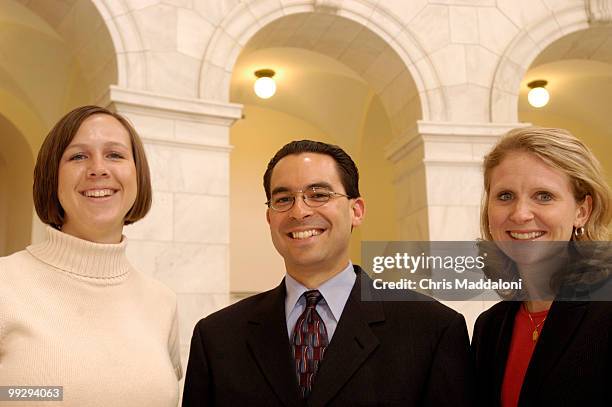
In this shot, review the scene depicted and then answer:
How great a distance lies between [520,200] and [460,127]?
529 centimetres

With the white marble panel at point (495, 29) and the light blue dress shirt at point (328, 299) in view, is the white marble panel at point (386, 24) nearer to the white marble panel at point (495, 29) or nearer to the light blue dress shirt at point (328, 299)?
the white marble panel at point (495, 29)

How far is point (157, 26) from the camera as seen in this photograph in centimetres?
694

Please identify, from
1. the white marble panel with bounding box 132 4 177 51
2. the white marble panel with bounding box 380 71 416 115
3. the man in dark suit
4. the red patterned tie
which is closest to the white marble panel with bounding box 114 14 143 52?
the white marble panel with bounding box 132 4 177 51

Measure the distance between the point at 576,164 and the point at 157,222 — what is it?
4.68 m

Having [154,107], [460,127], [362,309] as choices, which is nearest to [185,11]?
[154,107]

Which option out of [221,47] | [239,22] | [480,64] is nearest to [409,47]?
[480,64]

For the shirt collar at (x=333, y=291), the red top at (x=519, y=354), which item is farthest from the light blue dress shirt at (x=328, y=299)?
the red top at (x=519, y=354)

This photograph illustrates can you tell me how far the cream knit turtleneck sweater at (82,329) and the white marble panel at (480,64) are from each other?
5.99 meters

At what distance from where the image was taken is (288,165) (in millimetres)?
2715

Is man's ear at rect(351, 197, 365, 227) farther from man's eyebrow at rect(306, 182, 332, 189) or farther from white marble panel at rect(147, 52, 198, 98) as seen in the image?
white marble panel at rect(147, 52, 198, 98)

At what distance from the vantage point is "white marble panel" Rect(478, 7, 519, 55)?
809cm

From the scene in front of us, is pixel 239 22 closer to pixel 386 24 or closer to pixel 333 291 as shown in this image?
→ pixel 386 24

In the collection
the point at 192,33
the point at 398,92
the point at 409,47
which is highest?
the point at 409,47

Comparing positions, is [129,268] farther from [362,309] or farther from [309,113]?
[309,113]
